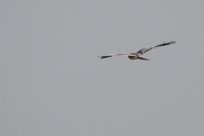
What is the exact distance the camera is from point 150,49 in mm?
54781

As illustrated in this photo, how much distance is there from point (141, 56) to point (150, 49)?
65cm

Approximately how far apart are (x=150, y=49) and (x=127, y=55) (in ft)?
4.86

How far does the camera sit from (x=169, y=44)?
53719 mm

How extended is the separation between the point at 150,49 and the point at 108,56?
245cm

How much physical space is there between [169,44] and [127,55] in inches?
94.6

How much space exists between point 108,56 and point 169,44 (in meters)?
3.43

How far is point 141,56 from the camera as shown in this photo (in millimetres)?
54688

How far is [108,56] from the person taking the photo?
178 feet

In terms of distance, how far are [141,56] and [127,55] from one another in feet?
3.14
